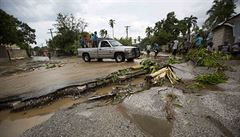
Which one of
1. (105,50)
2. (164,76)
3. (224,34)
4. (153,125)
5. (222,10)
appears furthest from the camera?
(222,10)

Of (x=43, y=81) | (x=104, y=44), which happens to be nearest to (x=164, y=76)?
(x=43, y=81)

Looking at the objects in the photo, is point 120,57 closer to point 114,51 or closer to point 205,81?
point 114,51

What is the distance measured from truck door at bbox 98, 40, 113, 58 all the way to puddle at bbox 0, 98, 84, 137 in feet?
25.8

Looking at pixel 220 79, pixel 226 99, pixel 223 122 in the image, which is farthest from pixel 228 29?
pixel 223 122

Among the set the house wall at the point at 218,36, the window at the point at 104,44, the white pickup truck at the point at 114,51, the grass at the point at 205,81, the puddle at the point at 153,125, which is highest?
the house wall at the point at 218,36

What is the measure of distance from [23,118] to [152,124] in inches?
127

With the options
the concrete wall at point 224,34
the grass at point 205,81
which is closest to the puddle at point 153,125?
the grass at point 205,81

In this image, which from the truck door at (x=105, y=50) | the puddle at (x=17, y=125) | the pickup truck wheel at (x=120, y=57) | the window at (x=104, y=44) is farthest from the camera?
the window at (x=104, y=44)

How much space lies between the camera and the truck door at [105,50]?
12485mm

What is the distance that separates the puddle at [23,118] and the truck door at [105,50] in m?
7.88

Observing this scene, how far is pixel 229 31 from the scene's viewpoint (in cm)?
1681

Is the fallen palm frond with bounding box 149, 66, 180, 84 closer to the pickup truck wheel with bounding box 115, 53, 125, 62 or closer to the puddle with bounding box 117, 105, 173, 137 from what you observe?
the puddle with bounding box 117, 105, 173, 137

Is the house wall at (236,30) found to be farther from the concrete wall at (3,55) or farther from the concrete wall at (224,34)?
the concrete wall at (3,55)

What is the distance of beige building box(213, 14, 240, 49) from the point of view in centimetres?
1566
